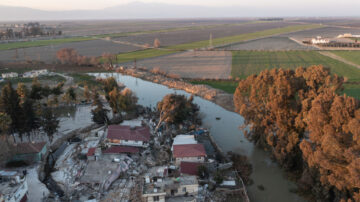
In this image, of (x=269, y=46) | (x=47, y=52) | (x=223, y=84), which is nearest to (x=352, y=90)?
(x=223, y=84)

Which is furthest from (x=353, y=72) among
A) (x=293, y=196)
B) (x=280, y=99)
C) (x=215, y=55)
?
(x=293, y=196)

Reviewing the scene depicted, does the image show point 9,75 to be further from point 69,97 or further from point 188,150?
point 188,150

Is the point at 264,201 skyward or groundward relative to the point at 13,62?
groundward

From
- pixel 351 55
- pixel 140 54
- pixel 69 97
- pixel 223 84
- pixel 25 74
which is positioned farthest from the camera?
pixel 140 54

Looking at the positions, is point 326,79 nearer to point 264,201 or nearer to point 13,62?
point 264,201

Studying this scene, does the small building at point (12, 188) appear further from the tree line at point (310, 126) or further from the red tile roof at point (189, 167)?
the tree line at point (310, 126)

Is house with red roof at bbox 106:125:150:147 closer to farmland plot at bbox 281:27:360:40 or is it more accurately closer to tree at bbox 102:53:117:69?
tree at bbox 102:53:117:69

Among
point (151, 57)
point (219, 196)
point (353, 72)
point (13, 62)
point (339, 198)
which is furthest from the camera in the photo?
point (151, 57)
